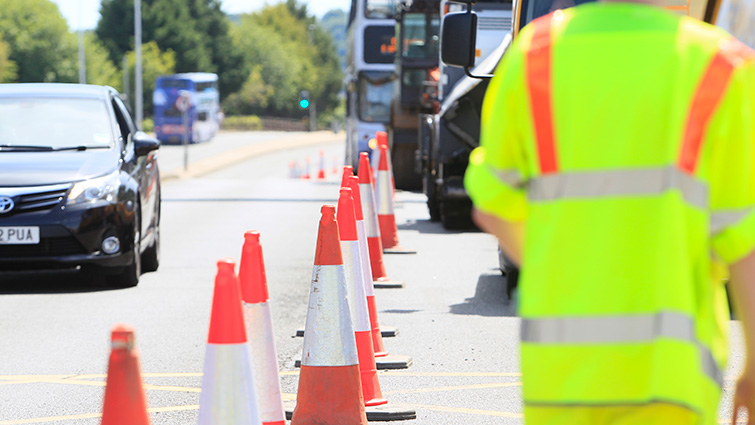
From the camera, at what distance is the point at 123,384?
2.63 metres

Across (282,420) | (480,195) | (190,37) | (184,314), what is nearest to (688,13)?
(184,314)

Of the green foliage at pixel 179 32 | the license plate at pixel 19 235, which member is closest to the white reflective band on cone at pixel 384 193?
the license plate at pixel 19 235

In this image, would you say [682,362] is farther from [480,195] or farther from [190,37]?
[190,37]

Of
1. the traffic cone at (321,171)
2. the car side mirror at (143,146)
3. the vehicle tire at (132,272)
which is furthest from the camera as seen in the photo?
the traffic cone at (321,171)

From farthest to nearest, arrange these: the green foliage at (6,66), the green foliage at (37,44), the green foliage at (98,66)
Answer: the green foliage at (37,44) → the green foliage at (98,66) → the green foliage at (6,66)

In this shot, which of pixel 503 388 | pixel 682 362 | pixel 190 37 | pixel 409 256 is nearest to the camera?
pixel 682 362

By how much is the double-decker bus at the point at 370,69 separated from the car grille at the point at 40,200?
2202 centimetres

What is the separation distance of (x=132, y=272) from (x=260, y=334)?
6.43 metres

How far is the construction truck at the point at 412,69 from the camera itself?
82.3 feet

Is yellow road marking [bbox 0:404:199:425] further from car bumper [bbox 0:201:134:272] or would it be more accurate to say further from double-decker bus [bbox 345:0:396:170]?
double-decker bus [bbox 345:0:396:170]

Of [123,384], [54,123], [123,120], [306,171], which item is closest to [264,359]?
[123,384]

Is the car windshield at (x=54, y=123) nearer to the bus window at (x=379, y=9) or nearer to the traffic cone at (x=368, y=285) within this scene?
the traffic cone at (x=368, y=285)

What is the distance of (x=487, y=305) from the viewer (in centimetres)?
973

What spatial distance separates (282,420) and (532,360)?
7.16ft
